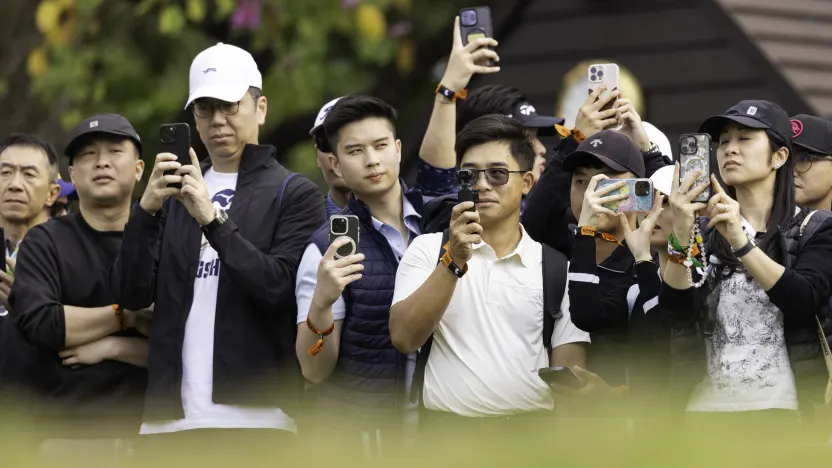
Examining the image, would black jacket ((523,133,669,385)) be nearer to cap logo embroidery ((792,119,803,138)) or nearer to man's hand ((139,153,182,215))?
cap logo embroidery ((792,119,803,138))

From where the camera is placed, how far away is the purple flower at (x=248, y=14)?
11.9 meters

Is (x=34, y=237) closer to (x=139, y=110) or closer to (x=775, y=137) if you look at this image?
(x=775, y=137)

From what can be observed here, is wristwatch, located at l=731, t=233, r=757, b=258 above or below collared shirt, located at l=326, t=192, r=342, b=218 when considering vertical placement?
below

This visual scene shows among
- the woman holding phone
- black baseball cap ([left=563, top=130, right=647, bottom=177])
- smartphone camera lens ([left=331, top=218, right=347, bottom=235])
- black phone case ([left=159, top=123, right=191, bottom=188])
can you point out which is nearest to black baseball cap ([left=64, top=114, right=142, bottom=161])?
black phone case ([left=159, top=123, right=191, bottom=188])

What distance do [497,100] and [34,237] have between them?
218 cm

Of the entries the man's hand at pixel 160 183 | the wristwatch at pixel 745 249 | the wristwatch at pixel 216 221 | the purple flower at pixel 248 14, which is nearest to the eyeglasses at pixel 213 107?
the man's hand at pixel 160 183

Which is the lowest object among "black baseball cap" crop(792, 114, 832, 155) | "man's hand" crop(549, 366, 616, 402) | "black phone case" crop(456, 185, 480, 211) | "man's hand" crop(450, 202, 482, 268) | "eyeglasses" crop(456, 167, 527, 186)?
"man's hand" crop(549, 366, 616, 402)

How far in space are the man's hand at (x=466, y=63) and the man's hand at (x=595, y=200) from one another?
0.99 metres

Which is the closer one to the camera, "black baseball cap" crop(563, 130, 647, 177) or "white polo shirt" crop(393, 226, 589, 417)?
"white polo shirt" crop(393, 226, 589, 417)

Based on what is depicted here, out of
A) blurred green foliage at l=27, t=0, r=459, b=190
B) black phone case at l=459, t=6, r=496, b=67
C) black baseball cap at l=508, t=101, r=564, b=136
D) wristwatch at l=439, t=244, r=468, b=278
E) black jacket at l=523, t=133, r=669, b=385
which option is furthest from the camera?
blurred green foliage at l=27, t=0, r=459, b=190

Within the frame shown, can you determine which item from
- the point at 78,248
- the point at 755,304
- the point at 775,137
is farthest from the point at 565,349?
the point at 78,248

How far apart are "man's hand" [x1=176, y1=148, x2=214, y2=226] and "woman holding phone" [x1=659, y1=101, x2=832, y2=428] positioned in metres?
1.76

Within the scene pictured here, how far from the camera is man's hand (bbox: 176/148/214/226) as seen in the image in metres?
5.81

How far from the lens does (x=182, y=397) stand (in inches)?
234
